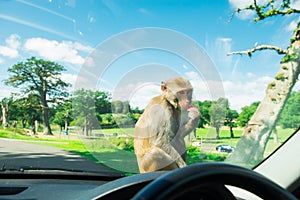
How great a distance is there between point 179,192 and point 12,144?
8.40 ft

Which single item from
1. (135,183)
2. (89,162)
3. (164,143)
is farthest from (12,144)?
(135,183)

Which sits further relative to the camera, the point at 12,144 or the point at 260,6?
the point at 260,6

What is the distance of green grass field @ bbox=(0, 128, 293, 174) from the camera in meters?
3.22

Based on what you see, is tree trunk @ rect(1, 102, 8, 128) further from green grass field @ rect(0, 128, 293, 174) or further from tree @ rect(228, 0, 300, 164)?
tree @ rect(228, 0, 300, 164)

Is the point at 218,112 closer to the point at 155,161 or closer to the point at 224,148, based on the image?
the point at 224,148

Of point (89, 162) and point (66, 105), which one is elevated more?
point (66, 105)

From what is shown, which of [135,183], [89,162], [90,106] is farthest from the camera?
[90,106]

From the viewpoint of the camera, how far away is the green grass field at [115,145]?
322 cm

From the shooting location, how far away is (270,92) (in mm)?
3670

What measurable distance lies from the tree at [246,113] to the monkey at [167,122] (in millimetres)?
476

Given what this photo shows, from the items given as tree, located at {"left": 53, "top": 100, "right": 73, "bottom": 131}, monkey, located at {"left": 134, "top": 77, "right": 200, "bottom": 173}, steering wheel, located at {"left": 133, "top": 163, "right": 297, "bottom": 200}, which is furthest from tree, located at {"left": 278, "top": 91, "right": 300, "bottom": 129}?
steering wheel, located at {"left": 133, "top": 163, "right": 297, "bottom": 200}

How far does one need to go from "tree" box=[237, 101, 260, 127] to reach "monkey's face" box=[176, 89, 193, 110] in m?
0.54

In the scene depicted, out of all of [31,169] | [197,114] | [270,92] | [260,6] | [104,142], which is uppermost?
[260,6]

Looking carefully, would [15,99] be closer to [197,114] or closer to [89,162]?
[89,162]
